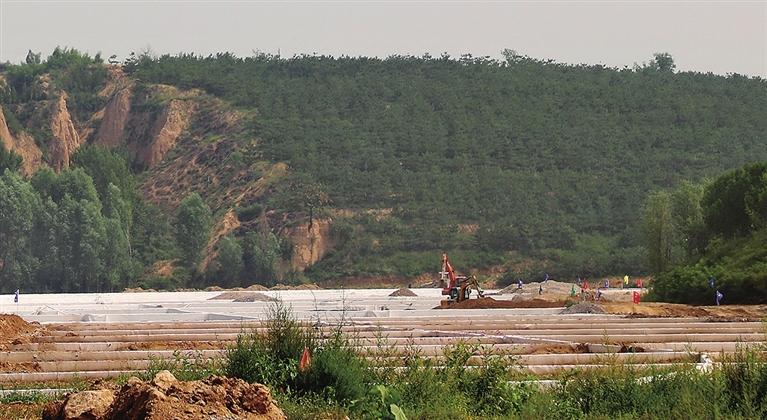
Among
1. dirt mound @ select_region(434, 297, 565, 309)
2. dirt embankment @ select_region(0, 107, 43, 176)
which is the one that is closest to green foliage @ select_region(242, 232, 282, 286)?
dirt embankment @ select_region(0, 107, 43, 176)

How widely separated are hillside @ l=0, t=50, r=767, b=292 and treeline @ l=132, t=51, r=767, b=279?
0.18 meters

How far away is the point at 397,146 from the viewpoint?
9850 cm

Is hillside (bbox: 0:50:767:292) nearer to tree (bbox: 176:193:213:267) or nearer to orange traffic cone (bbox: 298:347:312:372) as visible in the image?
tree (bbox: 176:193:213:267)

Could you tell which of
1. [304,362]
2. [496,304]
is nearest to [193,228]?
[496,304]

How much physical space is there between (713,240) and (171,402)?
38377 mm

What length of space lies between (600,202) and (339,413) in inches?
2922

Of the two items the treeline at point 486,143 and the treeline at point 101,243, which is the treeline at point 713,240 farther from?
the treeline at point 101,243

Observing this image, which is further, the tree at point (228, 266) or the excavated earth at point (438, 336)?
the tree at point (228, 266)

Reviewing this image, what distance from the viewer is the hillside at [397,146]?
80.6m


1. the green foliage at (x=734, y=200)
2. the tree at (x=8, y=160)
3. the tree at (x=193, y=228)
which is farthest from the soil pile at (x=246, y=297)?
the tree at (x=8, y=160)

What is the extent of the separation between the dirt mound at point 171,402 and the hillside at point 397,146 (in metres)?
63.2

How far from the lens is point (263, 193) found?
88000mm

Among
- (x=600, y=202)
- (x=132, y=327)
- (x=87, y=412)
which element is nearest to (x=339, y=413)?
(x=87, y=412)

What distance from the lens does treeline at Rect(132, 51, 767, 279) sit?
80.7 meters
